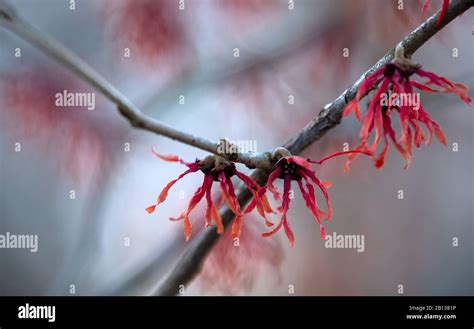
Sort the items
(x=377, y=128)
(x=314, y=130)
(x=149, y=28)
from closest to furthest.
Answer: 1. (x=377, y=128)
2. (x=314, y=130)
3. (x=149, y=28)

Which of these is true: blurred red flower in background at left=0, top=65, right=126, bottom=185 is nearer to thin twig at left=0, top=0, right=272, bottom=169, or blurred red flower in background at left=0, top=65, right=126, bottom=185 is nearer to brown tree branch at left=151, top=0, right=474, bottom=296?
thin twig at left=0, top=0, right=272, bottom=169

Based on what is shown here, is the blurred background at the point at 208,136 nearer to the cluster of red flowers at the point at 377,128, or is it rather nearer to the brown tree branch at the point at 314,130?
the brown tree branch at the point at 314,130

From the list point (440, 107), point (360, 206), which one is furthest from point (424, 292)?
point (440, 107)

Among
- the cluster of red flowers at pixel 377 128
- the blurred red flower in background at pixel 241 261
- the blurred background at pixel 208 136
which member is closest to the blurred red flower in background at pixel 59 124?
the blurred background at pixel 208 136

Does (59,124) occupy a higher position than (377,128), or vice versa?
(59,124)

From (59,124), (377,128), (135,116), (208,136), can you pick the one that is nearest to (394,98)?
(377,128)

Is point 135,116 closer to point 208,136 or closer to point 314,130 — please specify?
point 314,130
